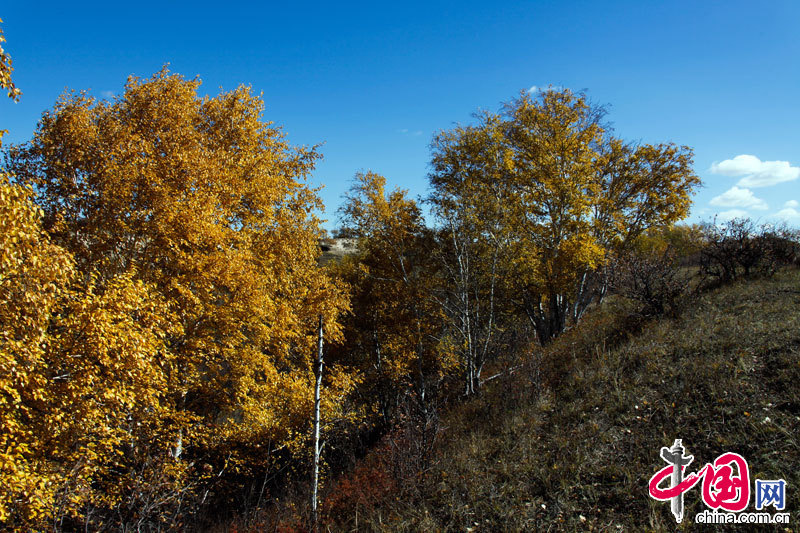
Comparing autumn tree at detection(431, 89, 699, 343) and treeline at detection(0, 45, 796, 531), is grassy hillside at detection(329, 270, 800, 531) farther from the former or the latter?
autumn tree at detection(431, 89, 699, 343)

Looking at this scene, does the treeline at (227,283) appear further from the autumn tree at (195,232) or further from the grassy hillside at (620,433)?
the grassy hillside at (620,433)

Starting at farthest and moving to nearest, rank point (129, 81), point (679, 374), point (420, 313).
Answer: point (420, 313), point (129, 81), point (679, 374)

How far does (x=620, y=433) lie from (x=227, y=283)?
8547 millimetres

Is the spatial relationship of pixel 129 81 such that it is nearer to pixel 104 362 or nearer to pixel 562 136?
pixel 104 362

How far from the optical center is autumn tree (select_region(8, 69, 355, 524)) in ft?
26.6

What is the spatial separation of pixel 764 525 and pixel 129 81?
604 inches

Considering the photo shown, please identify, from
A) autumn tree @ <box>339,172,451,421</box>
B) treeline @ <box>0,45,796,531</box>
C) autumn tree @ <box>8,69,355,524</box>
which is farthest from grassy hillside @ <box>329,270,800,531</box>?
autumn tree @ <box>339,172,451,421</box>

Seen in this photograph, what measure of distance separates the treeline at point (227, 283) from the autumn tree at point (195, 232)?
0.20 feet

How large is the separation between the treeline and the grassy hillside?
1.24 metres

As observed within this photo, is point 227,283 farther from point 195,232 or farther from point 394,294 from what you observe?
point 394,294

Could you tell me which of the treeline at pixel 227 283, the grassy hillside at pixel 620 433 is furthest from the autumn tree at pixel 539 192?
the grassy hillside at pixel 620 433

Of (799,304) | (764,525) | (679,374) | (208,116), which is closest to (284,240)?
(208,116)

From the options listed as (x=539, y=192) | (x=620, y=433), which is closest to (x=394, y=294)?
(x=539, y=192)

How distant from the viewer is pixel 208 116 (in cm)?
1155
